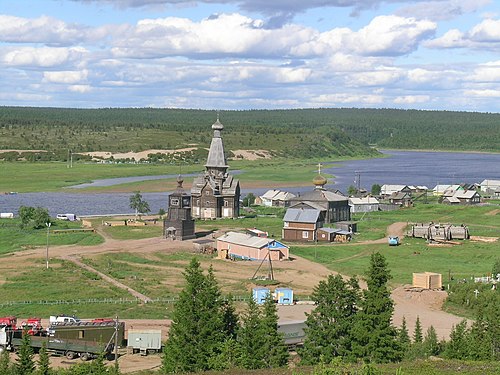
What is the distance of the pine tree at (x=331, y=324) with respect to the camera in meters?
37.2

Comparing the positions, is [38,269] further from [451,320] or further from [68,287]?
[451,320]

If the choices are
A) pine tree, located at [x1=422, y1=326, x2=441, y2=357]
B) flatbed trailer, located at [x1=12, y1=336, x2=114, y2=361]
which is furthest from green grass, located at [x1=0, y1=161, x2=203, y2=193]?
pine tree, located at [x1=422, y1=326, x2=441, y2=357]

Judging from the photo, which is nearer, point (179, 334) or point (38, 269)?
point (179, 334)

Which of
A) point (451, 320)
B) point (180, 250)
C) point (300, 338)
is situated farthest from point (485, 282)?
point (180, 250)

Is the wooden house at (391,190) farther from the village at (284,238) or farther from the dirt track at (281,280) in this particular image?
the dirt track at (281,280)

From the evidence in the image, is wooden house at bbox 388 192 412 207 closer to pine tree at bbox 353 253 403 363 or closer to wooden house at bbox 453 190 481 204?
wooden house at bbox 453 190 481 204

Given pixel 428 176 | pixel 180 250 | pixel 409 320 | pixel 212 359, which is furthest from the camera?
pixel 428 176

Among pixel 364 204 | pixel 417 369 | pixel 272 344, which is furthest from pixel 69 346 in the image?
A: pixel 364 204

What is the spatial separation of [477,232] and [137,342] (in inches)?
1929

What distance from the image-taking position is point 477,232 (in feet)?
279

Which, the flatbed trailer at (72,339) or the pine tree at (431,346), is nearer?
the pine tree at (431,346)

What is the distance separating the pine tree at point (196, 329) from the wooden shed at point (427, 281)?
22.7 m

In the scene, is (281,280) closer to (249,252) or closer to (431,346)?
(249,252)

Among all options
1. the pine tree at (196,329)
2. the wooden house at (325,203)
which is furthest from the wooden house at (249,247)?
the pine tree at (196,329)
